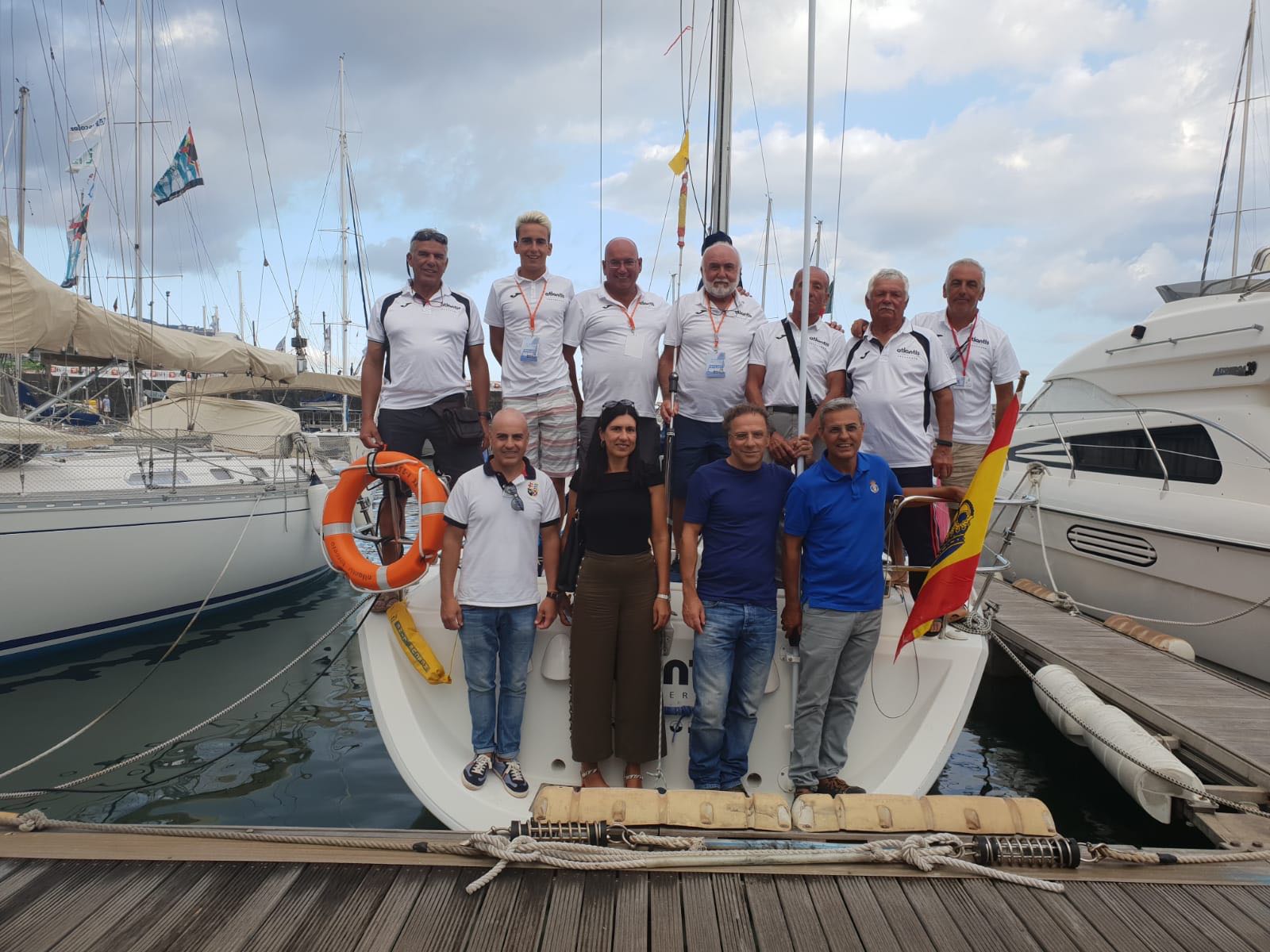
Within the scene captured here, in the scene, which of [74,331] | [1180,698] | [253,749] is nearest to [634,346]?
[253,749]

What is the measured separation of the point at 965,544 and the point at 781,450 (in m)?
1.04

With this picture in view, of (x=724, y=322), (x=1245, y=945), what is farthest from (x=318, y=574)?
(x=1245, y=945)

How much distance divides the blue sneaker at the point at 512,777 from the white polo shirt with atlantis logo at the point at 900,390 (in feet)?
8.50

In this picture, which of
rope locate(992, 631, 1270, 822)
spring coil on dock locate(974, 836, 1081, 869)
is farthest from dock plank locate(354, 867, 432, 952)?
rope locate(992, 631, 1270, 822)

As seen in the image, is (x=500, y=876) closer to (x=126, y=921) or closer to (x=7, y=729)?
(x=126, y=921)

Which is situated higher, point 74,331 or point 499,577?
point 74,331

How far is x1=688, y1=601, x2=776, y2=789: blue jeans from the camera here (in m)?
3.52

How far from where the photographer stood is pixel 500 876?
8.65 feet

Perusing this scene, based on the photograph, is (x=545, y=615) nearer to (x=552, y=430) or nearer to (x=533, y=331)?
(x=552, y=430)

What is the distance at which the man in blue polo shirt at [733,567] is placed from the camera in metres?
3.50

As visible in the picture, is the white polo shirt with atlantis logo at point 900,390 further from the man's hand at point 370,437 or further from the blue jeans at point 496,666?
the man's hand at point 370,437

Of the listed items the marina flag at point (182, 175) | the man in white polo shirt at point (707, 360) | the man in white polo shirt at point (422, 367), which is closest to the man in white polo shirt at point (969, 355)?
the man in white polo shirt at point (707, 360)

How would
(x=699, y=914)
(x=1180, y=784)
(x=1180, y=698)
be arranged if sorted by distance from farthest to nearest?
(x=1180, y=698), (x=1180, y=784), (x=699, y=914)

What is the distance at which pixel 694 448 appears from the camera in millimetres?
4324
